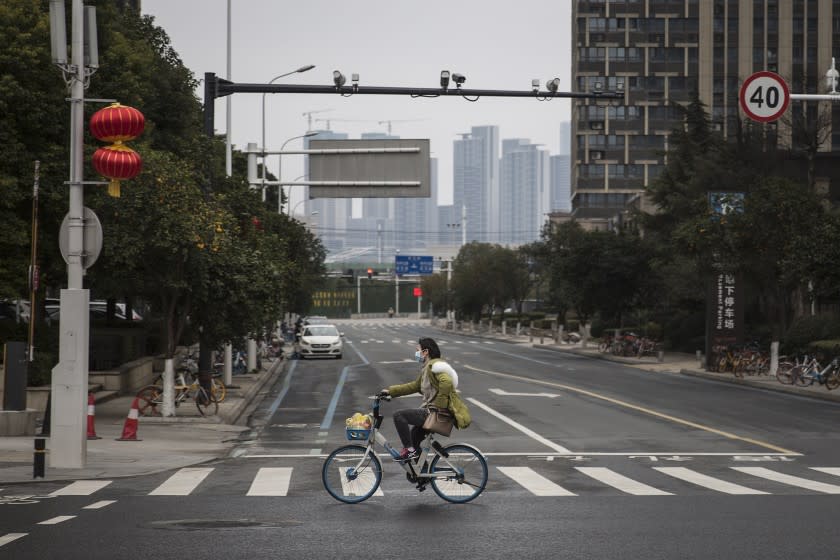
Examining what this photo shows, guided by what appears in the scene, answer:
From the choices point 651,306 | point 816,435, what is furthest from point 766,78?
point 651,306

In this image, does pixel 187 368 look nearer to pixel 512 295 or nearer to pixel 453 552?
pixel 453 552

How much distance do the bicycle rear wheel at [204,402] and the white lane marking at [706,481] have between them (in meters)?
11.5

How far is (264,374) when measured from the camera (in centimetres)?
4369

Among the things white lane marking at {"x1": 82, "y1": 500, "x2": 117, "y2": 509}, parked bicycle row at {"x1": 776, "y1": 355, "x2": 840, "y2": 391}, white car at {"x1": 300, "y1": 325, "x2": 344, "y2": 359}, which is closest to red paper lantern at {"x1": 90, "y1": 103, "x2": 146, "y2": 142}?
white lane marking at {"x1": 82, "y1": 500, "x2": 117, "y2": 509}

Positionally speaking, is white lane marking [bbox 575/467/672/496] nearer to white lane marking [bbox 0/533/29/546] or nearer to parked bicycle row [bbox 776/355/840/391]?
white lane marking [bbox 0/533/29/546]

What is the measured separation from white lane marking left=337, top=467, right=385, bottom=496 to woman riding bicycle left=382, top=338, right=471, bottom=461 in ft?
1.34

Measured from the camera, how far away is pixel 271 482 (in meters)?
15.2

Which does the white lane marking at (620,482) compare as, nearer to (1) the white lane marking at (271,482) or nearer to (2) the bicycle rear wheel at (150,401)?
(1) the white lane marking at (271,482)

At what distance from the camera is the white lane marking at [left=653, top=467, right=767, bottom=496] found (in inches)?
561

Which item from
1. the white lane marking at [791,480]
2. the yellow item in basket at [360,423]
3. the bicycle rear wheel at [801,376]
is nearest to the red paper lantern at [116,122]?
the yellow item in basket at [360,423]

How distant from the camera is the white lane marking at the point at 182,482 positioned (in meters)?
14.0

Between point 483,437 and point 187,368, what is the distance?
13.2m

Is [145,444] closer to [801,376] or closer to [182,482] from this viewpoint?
[182,482]

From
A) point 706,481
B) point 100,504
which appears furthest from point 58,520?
point 706,481
